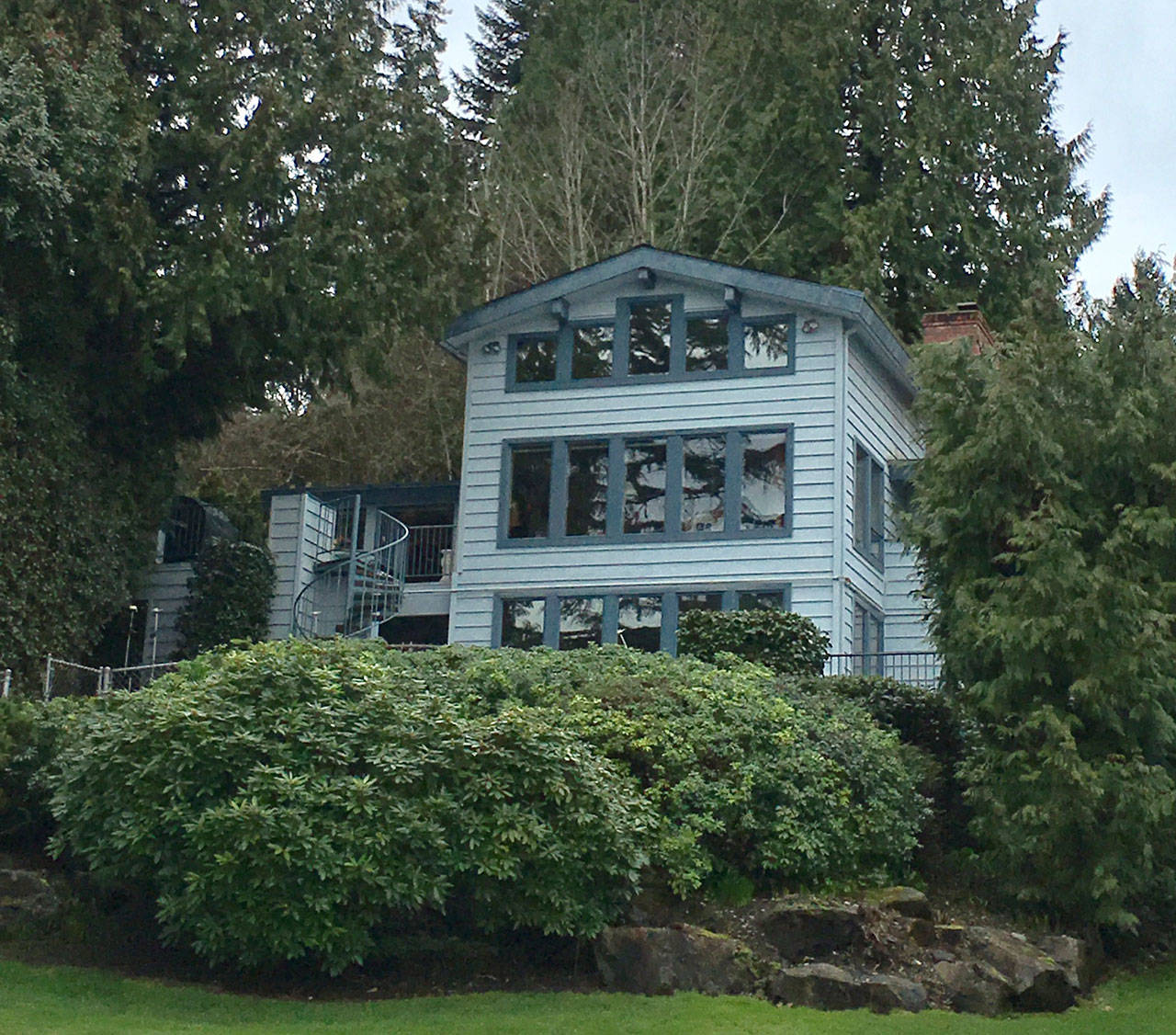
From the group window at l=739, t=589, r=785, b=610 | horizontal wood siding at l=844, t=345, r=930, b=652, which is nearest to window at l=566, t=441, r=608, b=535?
window at l=739, t=589, r=785, b=610

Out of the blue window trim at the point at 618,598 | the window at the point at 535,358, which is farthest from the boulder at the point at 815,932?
the window at the point at 535,358

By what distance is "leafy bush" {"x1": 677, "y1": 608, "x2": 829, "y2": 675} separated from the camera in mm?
19344

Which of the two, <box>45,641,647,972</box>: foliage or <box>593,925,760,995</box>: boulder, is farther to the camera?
<box>593,925,760,995</box>: boulder

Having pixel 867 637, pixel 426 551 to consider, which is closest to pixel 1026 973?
pixel 867 637

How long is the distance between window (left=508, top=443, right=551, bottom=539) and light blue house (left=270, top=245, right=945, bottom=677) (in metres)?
0.03

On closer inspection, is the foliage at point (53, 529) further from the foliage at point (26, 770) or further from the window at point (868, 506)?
the window at point (868, 506)

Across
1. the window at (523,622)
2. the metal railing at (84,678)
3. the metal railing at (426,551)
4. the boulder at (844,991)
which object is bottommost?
the boulder at (844,991)

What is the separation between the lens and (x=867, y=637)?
24609 mm

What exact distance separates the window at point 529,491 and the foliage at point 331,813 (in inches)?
457

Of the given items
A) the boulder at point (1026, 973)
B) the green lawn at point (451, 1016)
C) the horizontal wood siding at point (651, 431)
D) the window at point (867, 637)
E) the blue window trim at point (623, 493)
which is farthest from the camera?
the blue window trim at point (623, 493)

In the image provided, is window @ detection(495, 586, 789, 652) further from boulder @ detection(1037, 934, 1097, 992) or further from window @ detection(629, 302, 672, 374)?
boulder @ detection(1037, 934, 1097, 992)

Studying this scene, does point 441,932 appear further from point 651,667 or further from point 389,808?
point 651,667

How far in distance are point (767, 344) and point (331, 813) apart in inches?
551

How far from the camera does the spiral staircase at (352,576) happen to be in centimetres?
2597
